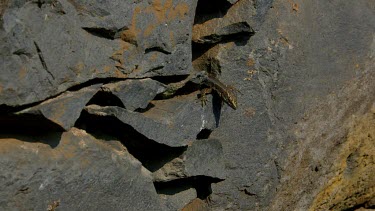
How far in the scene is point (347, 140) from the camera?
15.6ft

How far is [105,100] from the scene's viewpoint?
10.8 ft

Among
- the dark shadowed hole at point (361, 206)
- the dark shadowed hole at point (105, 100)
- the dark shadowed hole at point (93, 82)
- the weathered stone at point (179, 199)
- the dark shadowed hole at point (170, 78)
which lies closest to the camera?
the dark shadowed hole at point (93, 82)

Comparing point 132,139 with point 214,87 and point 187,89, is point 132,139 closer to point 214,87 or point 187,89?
point 187,89

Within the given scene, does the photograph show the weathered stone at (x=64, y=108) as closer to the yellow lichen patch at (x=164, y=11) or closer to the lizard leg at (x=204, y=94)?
the yellow lichen patch at (x=164, y=11)

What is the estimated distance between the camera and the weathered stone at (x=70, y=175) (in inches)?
113

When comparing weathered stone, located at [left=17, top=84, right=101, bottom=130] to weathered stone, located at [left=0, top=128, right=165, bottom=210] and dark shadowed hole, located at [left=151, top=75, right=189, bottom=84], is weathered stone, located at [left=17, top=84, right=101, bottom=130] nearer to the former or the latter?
weathered stone, located at [left=0, top=128, right=165, bottom=210]

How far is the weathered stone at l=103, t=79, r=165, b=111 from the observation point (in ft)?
10.7

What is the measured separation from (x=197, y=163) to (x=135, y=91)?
630 millimetres

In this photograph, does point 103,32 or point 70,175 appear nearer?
point 70,175

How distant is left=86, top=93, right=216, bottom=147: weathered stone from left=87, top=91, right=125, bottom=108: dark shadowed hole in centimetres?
4

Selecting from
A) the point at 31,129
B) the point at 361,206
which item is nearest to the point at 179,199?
the point at 31,129

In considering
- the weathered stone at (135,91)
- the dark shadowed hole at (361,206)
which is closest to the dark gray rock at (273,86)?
the weathered stone at (135,91)

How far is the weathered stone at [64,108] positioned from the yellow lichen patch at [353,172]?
82.5 inches

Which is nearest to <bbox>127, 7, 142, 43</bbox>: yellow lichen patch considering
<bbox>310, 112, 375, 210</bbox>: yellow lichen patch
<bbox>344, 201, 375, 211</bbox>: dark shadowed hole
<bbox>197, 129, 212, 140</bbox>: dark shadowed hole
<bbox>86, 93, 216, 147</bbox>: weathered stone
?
<bbox>86, 93, 216, 147</bbox>: weathered stone
